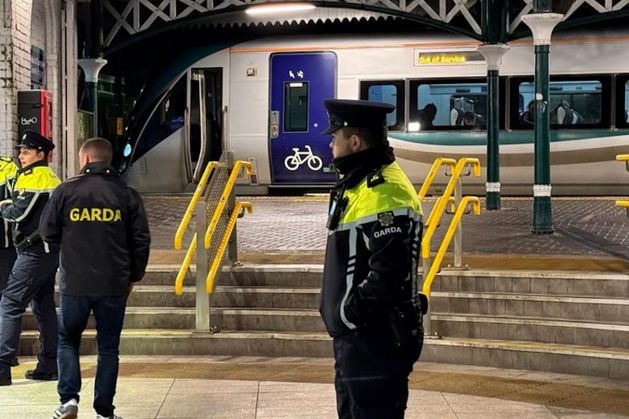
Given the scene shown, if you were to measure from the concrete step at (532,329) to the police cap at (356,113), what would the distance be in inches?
169

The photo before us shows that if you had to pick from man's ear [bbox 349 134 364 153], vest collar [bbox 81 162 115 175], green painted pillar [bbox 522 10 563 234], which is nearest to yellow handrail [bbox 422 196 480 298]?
green painted pillar [bbox 522 10 563 234]

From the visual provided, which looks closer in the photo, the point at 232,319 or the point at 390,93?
the point at 232,319

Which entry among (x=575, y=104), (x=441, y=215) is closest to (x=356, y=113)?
(x=441, y=215)

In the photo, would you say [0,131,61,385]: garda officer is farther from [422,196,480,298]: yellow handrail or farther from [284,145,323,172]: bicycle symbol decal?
[284,145,323,172]: bicycle symbol decal

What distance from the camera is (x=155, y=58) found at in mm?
21328

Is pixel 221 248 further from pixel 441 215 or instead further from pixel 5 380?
pixel 5 380

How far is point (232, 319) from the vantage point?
8531 millimetres

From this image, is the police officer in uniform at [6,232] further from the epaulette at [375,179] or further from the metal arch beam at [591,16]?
the metal arch beam at [591,16]

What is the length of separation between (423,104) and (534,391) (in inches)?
442

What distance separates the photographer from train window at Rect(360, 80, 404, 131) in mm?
17656

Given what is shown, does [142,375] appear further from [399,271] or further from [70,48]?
[70,48]

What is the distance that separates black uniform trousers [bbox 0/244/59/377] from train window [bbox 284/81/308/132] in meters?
11.1

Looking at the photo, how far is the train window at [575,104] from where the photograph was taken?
16.9 metres

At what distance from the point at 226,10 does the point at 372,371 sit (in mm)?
12752
